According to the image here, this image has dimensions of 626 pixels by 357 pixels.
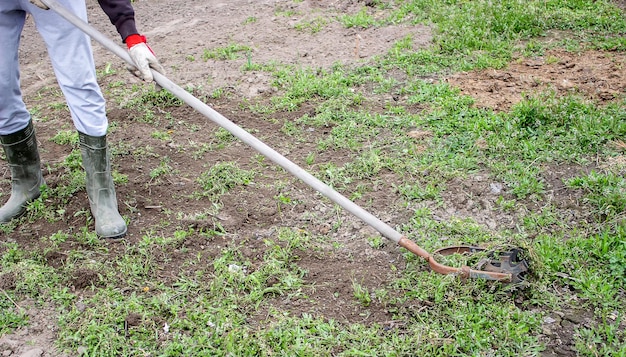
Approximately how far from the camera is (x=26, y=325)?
2820 mm

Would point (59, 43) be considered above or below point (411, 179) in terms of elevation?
above

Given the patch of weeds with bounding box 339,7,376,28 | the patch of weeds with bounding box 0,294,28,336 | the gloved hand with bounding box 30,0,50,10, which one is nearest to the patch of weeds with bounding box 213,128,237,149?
the gloved hand with bounding box 30,0,50,10

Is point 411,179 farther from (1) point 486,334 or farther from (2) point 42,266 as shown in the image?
(2) point 42,266

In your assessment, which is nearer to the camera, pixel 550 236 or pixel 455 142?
pixel 550 236

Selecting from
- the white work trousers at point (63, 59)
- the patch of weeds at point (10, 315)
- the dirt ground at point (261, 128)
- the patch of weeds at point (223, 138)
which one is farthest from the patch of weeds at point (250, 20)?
the patch of weeds at point (10, 315)

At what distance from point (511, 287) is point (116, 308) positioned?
1894 mm

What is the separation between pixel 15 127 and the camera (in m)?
3.45

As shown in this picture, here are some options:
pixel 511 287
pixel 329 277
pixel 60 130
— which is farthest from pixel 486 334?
pixel 60 130

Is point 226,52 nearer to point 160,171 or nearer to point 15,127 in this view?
point 160,171

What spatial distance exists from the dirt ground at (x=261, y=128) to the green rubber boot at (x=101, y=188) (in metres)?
0.11

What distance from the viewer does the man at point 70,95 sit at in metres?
3.02

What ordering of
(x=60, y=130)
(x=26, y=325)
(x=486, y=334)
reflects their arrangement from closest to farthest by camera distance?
(x=486, y=334) → (x=26, y=325) → (x=60, y=130)

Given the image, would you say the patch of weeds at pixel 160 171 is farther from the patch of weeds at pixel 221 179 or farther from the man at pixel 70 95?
the man at pixel 70 95

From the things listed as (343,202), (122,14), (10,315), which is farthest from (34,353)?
(122,14)
